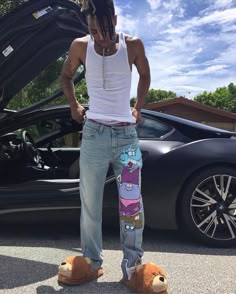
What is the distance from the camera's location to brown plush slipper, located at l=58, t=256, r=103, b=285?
3.01 metres

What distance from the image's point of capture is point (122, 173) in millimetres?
2986

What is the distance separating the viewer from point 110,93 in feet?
9.64

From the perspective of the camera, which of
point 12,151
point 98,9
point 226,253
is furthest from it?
point 12,151

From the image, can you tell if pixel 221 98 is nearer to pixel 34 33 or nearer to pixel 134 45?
pixel 34 33

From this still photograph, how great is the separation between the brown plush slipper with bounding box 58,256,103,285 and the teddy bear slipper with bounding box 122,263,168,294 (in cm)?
26

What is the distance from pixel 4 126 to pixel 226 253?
2.31 m

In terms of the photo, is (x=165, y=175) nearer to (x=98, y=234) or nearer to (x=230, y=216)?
(x=230, y=216)

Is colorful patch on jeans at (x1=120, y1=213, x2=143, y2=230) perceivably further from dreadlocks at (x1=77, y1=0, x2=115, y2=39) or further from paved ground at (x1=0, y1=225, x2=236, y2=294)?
dreadlocks at (x1=77, y1=0, x2=115, y2=39)

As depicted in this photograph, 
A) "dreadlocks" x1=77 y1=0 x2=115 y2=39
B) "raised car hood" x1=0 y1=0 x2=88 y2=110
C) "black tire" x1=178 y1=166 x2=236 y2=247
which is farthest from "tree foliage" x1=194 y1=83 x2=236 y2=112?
"dreadlocks" x1=77 y1=0 x2=115 y2=39

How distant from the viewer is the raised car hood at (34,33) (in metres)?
3.79

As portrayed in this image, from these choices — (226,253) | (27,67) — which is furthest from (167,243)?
(27,67)

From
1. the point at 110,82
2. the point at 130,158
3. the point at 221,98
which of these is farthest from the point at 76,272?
the point at 221,98

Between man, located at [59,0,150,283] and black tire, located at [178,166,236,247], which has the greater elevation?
man, located at [59,0,150,283]

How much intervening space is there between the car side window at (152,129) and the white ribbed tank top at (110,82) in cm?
138
